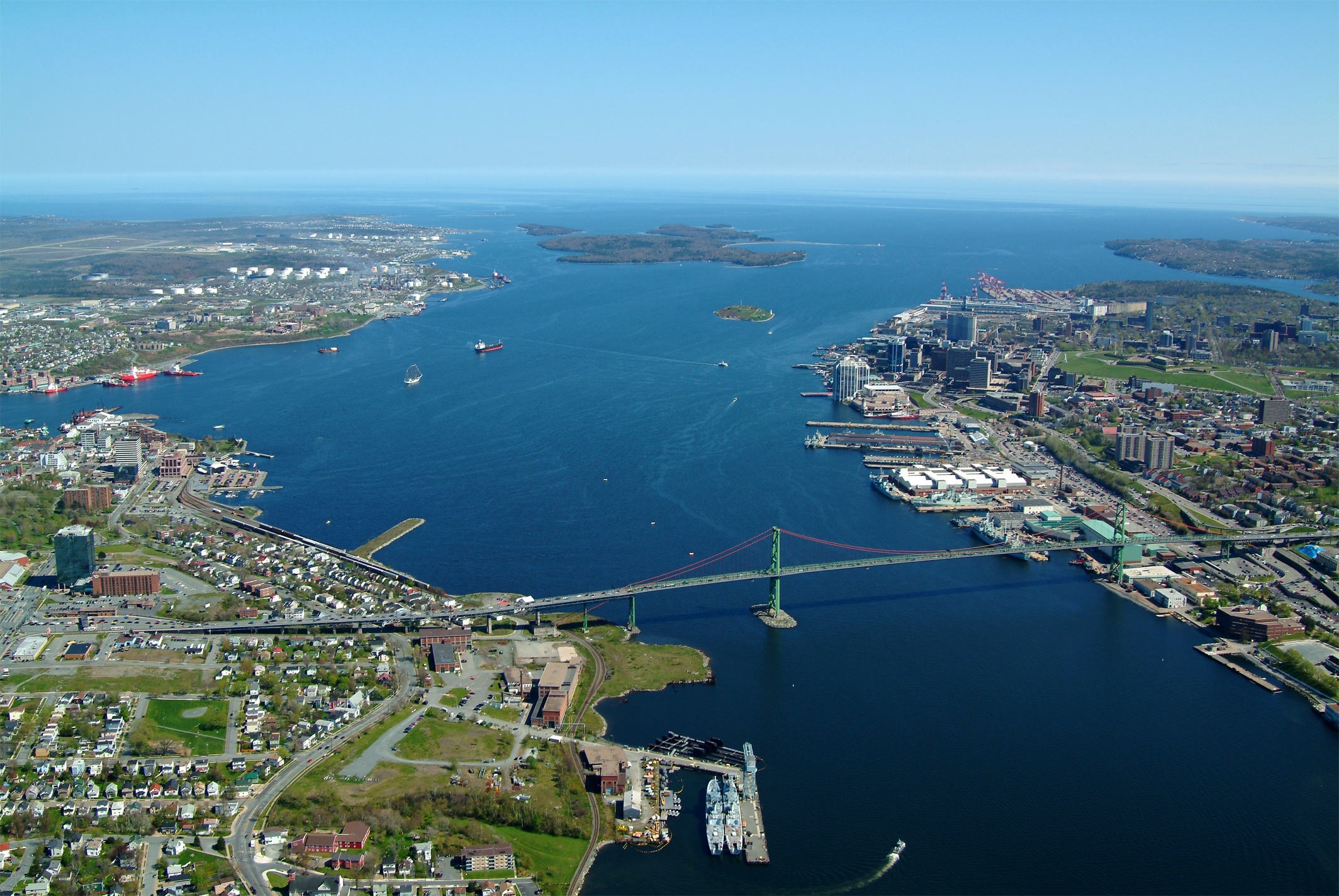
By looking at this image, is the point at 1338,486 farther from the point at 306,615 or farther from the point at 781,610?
the point at 306,615

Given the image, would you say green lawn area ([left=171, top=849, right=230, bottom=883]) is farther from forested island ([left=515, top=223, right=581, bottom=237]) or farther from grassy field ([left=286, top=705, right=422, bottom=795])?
forested island ([left=515, top=223, right=581, bottom=237])

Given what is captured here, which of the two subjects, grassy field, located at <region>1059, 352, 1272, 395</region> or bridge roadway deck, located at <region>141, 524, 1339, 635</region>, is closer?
bridge roadway deck, located at <region>141, 524, 1339, 635</region>

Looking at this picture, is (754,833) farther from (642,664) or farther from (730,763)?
(642,664)

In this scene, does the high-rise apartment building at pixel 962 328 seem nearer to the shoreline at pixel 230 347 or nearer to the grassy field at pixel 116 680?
the shoreline at pixel 230 347

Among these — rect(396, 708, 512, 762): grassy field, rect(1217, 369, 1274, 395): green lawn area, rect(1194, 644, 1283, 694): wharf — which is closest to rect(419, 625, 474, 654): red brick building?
rect(396, 708, 512, 762): grassy field

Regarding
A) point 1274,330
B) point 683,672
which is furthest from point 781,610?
point 1274,330

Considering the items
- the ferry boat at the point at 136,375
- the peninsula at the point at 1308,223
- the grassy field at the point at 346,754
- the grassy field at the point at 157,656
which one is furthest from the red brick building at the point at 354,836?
the peninsula at the point at 1308,223
